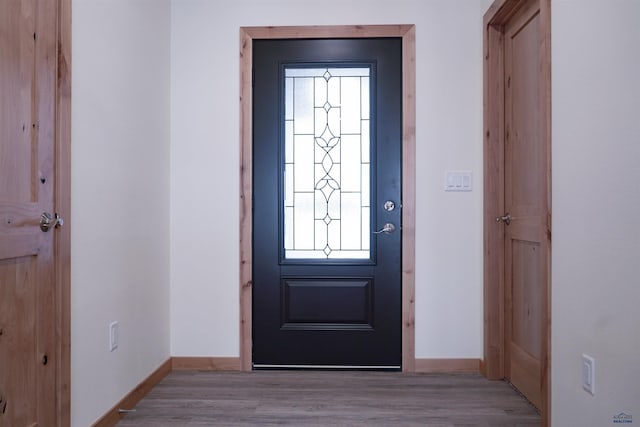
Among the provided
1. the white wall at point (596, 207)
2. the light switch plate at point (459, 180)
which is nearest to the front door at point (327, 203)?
the light switch plate at point (459, 180)

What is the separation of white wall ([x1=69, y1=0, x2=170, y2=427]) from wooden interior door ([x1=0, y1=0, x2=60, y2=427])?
0.17 m

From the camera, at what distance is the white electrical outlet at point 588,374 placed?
5.74 feet

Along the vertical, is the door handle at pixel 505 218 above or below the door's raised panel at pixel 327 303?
above

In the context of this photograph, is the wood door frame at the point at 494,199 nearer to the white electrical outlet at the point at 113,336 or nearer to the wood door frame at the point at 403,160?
the wood door frame at the point at 403,160

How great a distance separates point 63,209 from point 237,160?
1376mm

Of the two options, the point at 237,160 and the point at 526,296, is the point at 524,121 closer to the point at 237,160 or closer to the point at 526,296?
the point at 526,296

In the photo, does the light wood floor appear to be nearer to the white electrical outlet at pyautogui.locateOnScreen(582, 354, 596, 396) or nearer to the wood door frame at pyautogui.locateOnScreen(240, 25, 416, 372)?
the wood door frame at pyautogui.locateOnScreen(240, 25, 416, 372)

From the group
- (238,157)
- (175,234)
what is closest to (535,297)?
(238,157)

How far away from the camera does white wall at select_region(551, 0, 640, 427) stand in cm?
155

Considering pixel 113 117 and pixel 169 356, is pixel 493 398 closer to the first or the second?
pixel 169 356

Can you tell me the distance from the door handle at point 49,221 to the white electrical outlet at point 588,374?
194 centimetres

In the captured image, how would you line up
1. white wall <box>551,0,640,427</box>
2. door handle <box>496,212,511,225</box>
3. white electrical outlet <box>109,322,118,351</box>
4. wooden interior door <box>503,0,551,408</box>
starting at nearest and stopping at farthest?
white wall <box>551,0,640,427</box> → white electrical outlet <box>109,322,118,351</box> → wooden interior door <box>503,0,551,408</box> → door handle <box>496,212,511,225</box>

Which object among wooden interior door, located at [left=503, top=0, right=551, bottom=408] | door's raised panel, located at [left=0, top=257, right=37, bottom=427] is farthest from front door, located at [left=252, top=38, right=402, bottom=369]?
door's raised panel, located at [left=0, top=257, right=37, bottom=427]

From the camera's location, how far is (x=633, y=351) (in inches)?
60.6
